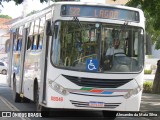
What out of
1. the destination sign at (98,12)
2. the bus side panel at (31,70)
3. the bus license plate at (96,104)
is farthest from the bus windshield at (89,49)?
the bus side panel at (31,70)

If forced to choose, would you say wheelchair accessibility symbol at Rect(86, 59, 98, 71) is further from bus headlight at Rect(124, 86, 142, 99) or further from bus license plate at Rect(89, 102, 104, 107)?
bus headlight at Rect(124, 86, 142, 99)

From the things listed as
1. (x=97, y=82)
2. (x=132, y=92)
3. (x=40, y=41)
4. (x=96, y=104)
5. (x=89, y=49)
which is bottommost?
(x=96, y=104)

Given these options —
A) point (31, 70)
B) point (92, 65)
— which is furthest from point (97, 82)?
point (31, 70)

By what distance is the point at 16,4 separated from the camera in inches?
1024

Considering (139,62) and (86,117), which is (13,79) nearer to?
(86,117)

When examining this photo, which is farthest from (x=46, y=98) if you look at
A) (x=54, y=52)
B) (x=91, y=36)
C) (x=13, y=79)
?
(x=13, y=79)

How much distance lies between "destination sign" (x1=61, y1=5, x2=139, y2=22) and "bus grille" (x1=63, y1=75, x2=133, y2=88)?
62.6 inches

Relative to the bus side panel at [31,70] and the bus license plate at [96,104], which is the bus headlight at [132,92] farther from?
the bus side panel at [31,70]

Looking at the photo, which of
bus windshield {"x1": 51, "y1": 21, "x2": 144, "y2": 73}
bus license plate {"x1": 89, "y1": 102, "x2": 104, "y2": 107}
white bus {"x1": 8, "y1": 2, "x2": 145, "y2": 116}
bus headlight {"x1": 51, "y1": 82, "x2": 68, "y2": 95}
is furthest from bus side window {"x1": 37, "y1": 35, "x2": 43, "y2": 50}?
bus license plate {"x1": 89, "y1": 102, "x2": 104, "y2": 107}

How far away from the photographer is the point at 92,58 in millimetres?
11320

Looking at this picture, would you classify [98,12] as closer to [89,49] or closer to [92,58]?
[89,49]

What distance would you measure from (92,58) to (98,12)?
1.21 metres

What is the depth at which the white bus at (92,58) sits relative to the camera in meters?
11.2

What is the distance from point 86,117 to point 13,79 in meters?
5.39
